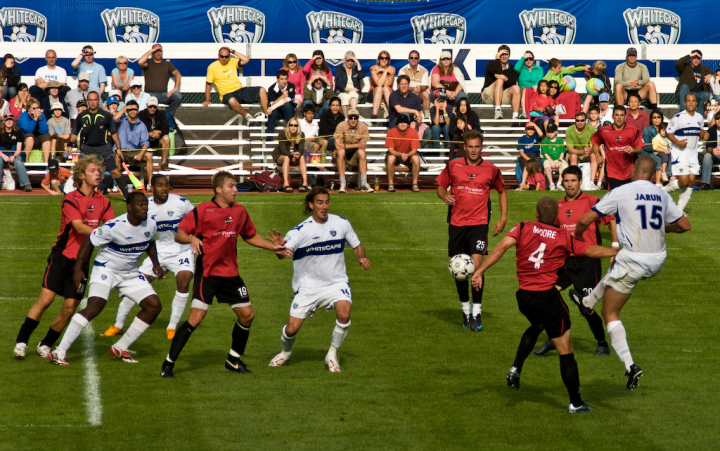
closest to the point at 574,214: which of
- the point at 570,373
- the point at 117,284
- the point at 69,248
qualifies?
the point at 570,373

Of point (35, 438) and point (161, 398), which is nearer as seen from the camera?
point (35, 438)

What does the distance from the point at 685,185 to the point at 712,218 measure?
1.99 meters

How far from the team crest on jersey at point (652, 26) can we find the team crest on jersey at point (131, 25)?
14.8 metres

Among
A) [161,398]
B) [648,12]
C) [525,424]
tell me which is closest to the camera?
[525,424]

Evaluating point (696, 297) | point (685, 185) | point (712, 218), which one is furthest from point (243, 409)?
point (712, 218)

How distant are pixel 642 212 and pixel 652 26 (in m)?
22.4

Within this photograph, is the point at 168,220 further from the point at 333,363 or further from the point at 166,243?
the point at 333,363

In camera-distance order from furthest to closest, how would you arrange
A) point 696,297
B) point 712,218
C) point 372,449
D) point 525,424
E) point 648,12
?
point 648,12
point 712,218
point 696,297
point 525,424
point 372,449

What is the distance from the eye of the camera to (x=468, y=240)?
1234cm

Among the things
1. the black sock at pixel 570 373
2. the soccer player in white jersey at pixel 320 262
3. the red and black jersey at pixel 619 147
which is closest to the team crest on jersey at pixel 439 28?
the red and black jersey at pixel 619 147

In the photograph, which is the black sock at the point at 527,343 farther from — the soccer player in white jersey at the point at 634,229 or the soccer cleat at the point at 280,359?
the soccer cleat at the point at 280,359

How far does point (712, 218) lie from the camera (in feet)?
67.4

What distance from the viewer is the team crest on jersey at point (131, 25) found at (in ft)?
92.2

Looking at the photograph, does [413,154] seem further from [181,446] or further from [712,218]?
[181,446]
